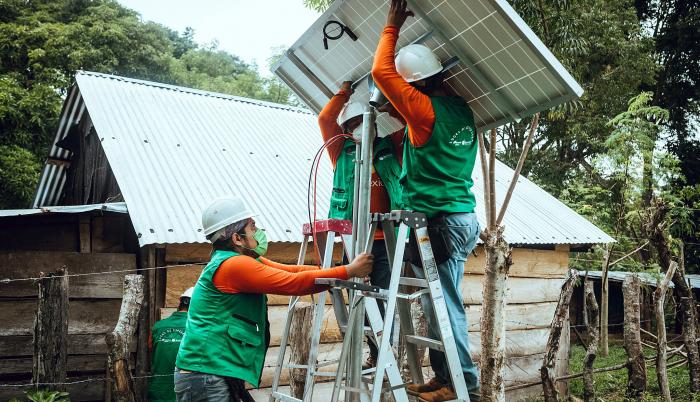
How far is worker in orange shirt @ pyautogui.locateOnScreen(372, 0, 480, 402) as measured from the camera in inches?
126

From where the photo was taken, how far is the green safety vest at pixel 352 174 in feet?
13.2

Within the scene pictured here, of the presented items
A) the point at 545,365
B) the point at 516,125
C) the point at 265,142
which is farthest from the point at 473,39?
the point at 516,125

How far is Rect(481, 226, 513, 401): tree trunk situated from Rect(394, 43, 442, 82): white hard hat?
1707 mm

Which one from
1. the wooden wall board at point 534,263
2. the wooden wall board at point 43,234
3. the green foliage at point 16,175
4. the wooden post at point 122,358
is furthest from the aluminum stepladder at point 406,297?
the green foliage at point 16,175

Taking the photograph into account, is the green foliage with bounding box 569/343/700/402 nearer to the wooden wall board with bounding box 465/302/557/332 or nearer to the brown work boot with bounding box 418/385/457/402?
the wooden wall board with bounding box 465/302/557/332

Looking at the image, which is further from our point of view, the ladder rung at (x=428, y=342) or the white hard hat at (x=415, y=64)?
the white hard hat at (x=415, y=64)

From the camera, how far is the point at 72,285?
6.30m

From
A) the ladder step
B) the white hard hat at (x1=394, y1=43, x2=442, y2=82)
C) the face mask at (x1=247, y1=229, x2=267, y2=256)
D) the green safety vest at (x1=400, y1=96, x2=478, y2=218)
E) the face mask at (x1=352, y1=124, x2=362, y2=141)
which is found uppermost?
A: the white hard hat at (x1=394, y1=43, x2=442, y2=82)

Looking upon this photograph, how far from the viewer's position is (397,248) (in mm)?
2996

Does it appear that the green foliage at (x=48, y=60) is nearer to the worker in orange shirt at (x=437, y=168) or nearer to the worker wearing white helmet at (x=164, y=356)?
the worker wearing white helmet at (x=164, y=356)

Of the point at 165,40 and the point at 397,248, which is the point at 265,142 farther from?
the point at 165,40

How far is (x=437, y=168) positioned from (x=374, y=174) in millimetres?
919

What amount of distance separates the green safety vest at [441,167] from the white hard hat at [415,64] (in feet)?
0.52

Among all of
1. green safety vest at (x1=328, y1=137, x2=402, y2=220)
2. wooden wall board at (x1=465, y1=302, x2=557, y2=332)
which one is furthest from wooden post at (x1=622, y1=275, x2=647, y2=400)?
green safety vest at (x1=328, y1=137, x2=402, y2=220)
